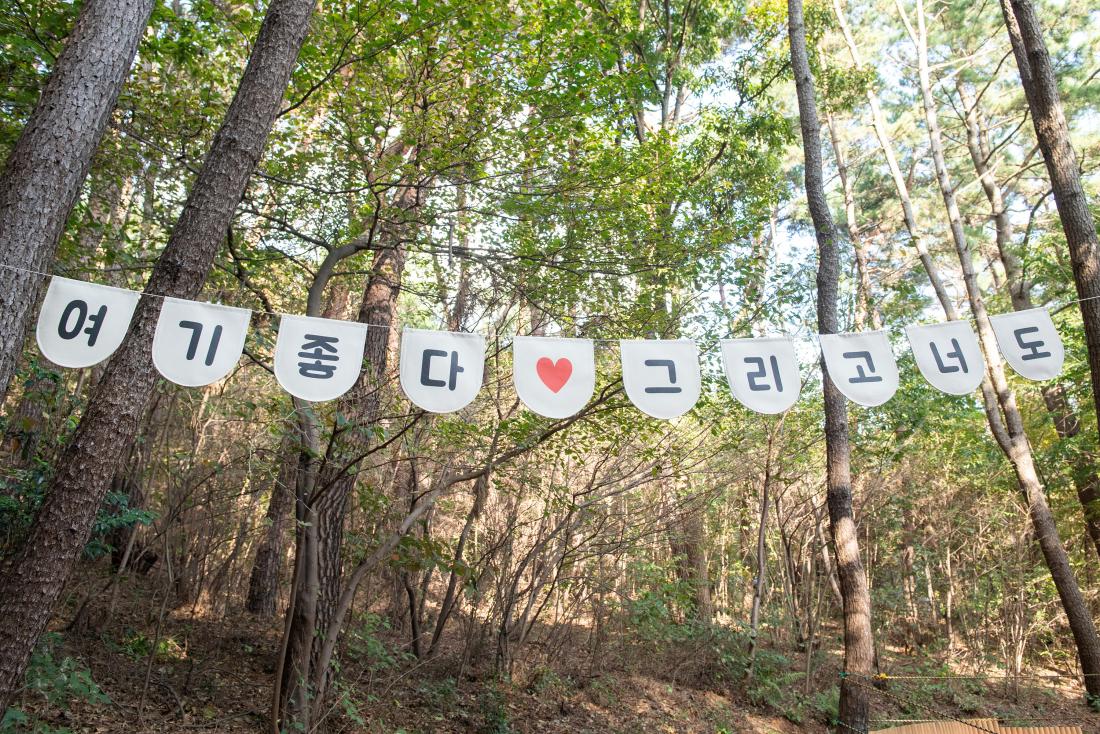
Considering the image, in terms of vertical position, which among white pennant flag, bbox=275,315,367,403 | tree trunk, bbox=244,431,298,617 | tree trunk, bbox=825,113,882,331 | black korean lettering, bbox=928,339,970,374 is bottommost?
tree trunk, bbox=244,431,298,617

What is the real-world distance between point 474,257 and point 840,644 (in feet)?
27.0

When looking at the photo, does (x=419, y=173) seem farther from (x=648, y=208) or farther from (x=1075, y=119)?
(x=1075, y=119)

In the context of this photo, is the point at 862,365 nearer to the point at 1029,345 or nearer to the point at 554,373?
the point at 1029,345

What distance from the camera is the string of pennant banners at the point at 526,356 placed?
8.95 ft

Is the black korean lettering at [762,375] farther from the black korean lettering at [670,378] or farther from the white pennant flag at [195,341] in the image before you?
the white pennant flag at [195,341]

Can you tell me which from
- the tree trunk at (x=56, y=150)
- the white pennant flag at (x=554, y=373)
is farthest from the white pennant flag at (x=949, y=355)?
the tree trunk at (x=56, y=150)

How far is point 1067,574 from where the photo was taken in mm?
6727

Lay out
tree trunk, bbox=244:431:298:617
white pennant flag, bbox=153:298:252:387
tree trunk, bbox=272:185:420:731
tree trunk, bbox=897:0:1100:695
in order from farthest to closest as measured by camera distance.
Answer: tree trunk, bbox=897:0:1100:695 → tree trunk, bbox=244:431:298:617 → tree trunk, bbox=272:185:420:731 → white pennant flag, bbox=153:298:252:387

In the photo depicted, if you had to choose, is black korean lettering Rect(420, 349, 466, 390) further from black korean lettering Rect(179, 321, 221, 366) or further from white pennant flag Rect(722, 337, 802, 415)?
white pennant flag Rect(722, 337, 802, 415)

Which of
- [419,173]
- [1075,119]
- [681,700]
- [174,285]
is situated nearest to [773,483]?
[681,700]

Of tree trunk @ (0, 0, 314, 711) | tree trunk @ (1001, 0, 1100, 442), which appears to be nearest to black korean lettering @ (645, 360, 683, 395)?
tree trunk @ (0, 0, 314, 711)

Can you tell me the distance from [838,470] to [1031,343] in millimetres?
2106

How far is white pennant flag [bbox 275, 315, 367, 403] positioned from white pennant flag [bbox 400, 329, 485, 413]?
0.77 feet

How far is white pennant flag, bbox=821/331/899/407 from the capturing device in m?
3.36
